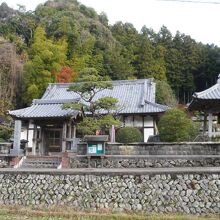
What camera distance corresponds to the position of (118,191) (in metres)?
12.3

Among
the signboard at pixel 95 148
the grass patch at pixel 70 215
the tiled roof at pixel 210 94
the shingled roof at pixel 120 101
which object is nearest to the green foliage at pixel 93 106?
the signboard at pixel 95 148

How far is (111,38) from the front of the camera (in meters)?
50.9

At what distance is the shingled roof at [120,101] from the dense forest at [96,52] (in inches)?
328

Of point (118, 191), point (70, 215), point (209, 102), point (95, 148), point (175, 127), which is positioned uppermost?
point (209, 102)

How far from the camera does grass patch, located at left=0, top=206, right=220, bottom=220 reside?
1075cm

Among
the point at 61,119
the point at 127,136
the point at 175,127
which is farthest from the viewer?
the point at 61,119

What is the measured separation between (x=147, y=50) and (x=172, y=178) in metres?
36.2

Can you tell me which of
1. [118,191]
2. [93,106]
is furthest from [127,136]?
[118,191]

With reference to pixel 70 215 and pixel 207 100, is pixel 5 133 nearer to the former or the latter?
pixel 207 100

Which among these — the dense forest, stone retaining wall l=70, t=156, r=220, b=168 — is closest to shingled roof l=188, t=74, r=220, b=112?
stone retaining wall l=70, t=156, r=220, b=168

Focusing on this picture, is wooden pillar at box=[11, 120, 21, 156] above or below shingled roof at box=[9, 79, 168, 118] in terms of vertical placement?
below

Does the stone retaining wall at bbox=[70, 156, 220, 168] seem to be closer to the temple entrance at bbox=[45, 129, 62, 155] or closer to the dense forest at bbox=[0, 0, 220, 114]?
the temple entrance at bbox=[45, 129, 62, 155]

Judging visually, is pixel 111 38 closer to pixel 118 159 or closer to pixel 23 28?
pixel 23 28

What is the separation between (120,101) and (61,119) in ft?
21.1
